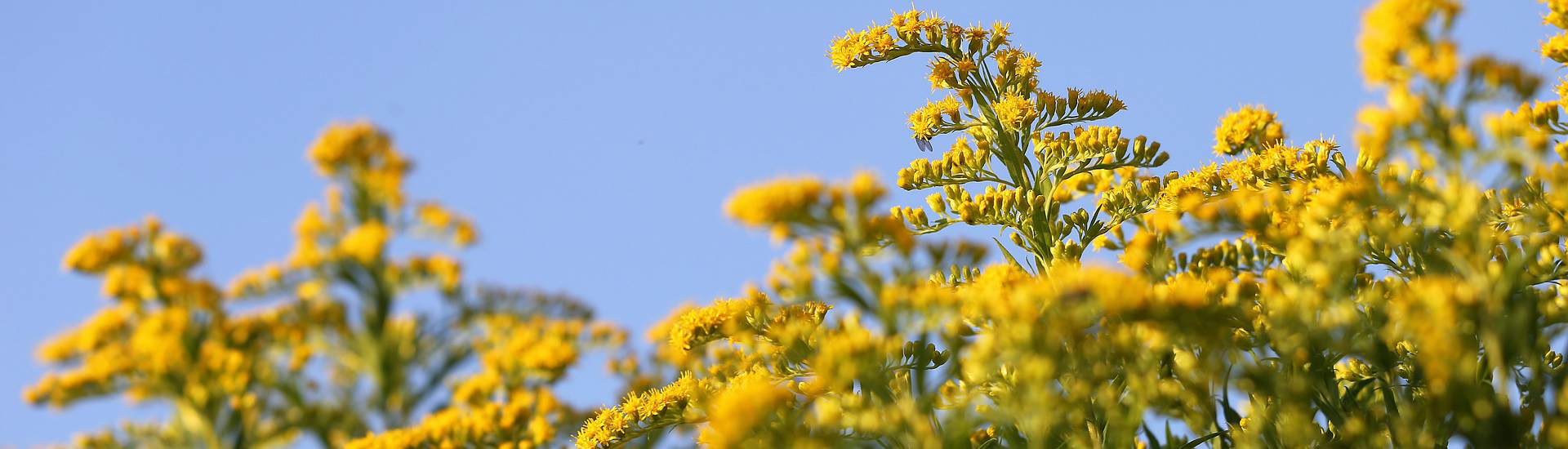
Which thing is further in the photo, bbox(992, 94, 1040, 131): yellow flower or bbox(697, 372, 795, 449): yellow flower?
bbox(992, 94, 1040, 131): yellow flower

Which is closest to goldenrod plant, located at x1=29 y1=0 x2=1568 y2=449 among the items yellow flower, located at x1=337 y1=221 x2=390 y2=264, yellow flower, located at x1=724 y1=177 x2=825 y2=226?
yellow flower, located at x1=724 y1=177 x2=825 y2=226

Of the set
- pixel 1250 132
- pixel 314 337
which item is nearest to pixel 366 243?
pixel 314 337

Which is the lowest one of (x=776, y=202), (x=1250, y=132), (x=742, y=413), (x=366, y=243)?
(x=742, y=413)

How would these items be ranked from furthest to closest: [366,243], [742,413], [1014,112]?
[366,243], [1014,112], [742,413]

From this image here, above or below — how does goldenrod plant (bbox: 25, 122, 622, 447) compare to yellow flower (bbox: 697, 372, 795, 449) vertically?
above

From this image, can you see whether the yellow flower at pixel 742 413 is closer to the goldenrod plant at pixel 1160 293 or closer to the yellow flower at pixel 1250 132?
the goldenrod plant at pixel 1160 293

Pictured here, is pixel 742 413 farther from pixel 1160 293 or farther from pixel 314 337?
pixel 314 337

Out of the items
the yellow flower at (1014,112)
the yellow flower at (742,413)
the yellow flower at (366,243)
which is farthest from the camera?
the yellow flower at (366,243)

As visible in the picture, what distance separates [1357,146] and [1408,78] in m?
1.06

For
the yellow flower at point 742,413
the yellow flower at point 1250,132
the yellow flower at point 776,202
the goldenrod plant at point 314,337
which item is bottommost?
the yellow flower at point 742,413

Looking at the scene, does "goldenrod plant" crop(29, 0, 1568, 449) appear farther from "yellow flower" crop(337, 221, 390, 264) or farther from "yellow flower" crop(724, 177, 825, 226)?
"yellow flower" crop(337, 221, 390, 264)

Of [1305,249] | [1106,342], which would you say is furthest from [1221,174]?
[1106,342]

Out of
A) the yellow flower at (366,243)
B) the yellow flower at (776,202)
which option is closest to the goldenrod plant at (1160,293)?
the yellow flower at (776,202)

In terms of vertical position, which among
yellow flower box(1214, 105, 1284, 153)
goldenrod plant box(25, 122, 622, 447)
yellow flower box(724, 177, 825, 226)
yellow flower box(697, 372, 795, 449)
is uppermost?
goldenrod plant box(25, 122, 622, 447)
